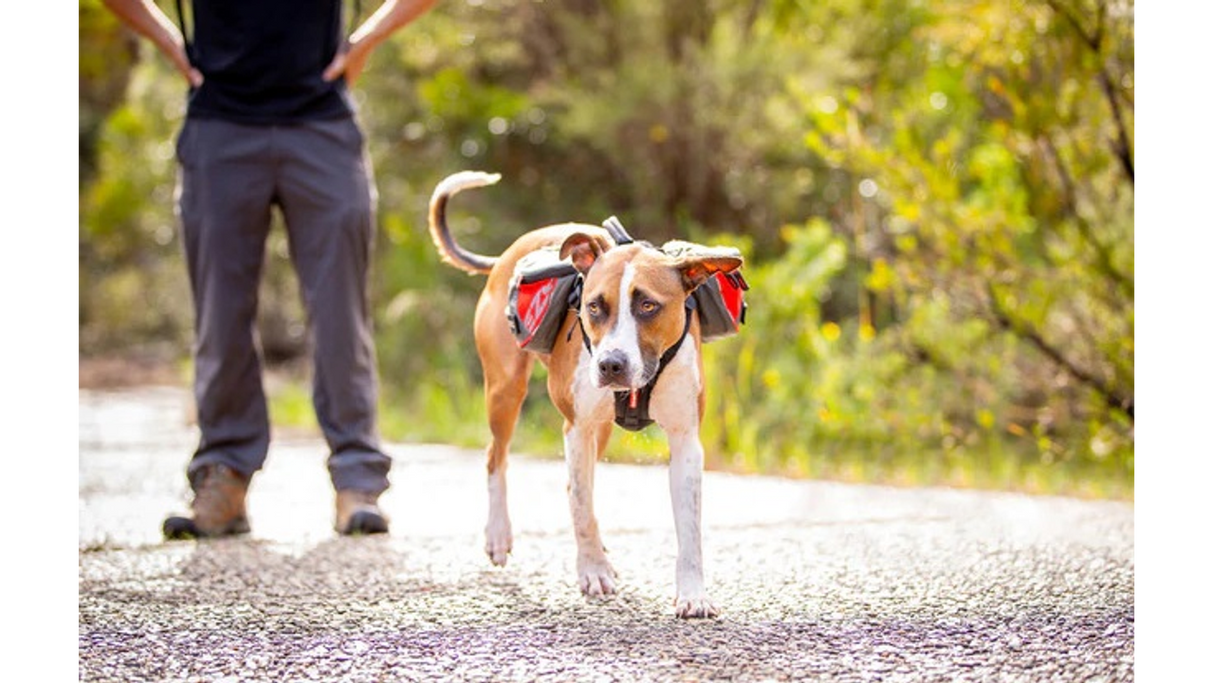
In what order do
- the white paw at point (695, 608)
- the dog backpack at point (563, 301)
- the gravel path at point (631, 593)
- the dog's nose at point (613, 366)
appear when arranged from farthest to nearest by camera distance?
the dog backpack at point (563, 301) < the white paw at point (695, 608) < the dog's nose at point (613, 366) < the gravel path at point (631, 593)

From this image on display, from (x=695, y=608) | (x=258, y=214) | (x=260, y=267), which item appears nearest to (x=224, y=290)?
(x=260, y=267)

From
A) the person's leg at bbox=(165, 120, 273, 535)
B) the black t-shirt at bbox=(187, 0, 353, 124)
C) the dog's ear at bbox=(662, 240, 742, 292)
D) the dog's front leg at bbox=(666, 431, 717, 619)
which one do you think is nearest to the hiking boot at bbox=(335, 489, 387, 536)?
the person's leg at bbox=(165, 120, 273, 535)

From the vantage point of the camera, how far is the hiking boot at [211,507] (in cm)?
500

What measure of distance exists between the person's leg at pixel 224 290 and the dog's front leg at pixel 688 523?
211cm

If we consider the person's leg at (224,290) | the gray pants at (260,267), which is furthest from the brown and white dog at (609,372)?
the person's leg at (224,290)

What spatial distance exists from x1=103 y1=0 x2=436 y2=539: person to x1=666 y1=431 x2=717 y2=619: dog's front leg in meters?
1.75

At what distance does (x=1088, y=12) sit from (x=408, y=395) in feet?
18.5

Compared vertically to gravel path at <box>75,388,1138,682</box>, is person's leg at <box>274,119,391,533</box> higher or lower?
higher

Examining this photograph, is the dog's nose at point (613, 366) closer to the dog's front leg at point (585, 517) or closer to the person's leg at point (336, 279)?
Result: the dog's front leg at point (585, 517)

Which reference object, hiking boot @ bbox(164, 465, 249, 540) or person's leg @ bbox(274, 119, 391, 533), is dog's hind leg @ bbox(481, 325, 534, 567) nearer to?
person's leg @ bbox(274, 119, 391, 533)

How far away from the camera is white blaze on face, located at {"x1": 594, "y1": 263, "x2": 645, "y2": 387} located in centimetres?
331

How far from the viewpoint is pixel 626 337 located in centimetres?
333
